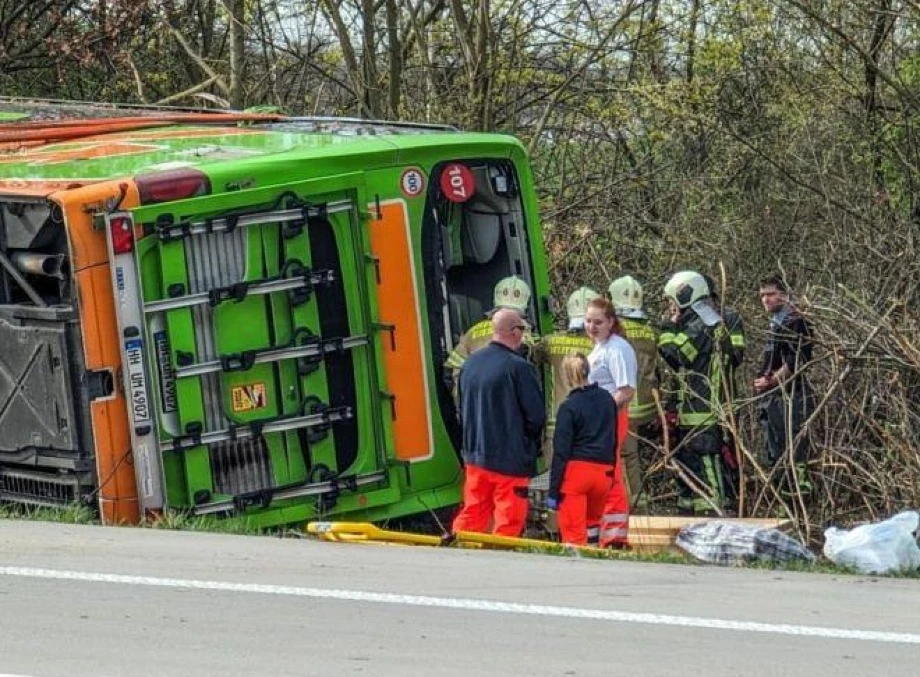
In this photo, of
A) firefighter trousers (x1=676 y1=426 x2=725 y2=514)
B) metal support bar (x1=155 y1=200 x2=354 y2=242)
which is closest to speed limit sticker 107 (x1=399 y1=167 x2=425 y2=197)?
metal support bar (x1=155 y1=200 x2=354 y2=242)

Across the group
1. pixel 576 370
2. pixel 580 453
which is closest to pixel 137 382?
pixel 576 370

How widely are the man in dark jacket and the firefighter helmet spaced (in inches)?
45.2

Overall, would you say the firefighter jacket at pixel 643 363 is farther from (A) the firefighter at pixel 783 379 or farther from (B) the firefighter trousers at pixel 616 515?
(B) the firefighter trousers at pixel 616 515

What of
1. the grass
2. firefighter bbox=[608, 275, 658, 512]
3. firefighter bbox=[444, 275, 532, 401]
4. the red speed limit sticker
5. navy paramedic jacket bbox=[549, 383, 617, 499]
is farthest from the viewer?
firefighter bbox=[608, 275, 658, 512]

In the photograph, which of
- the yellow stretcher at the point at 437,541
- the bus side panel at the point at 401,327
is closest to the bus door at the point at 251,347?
the bus side panel at the point at 401,327

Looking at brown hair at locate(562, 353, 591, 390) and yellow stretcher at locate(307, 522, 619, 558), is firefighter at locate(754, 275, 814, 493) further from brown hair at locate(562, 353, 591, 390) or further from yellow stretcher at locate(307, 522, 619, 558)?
yellow stretcher at locate(307, 522, 619, 558)

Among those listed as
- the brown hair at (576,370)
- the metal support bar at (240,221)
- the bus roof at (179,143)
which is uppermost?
the bus roof at (179,143)

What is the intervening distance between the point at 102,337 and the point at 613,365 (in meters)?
2.89

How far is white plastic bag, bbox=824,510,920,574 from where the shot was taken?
840cm

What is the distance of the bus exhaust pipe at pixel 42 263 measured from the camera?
8914 millimetres

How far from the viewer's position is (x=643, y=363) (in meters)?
10.7

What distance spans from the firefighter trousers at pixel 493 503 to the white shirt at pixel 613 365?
83cm

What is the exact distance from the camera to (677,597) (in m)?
7.21

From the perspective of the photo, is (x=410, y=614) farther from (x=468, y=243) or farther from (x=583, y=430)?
(x=468, y=243)
